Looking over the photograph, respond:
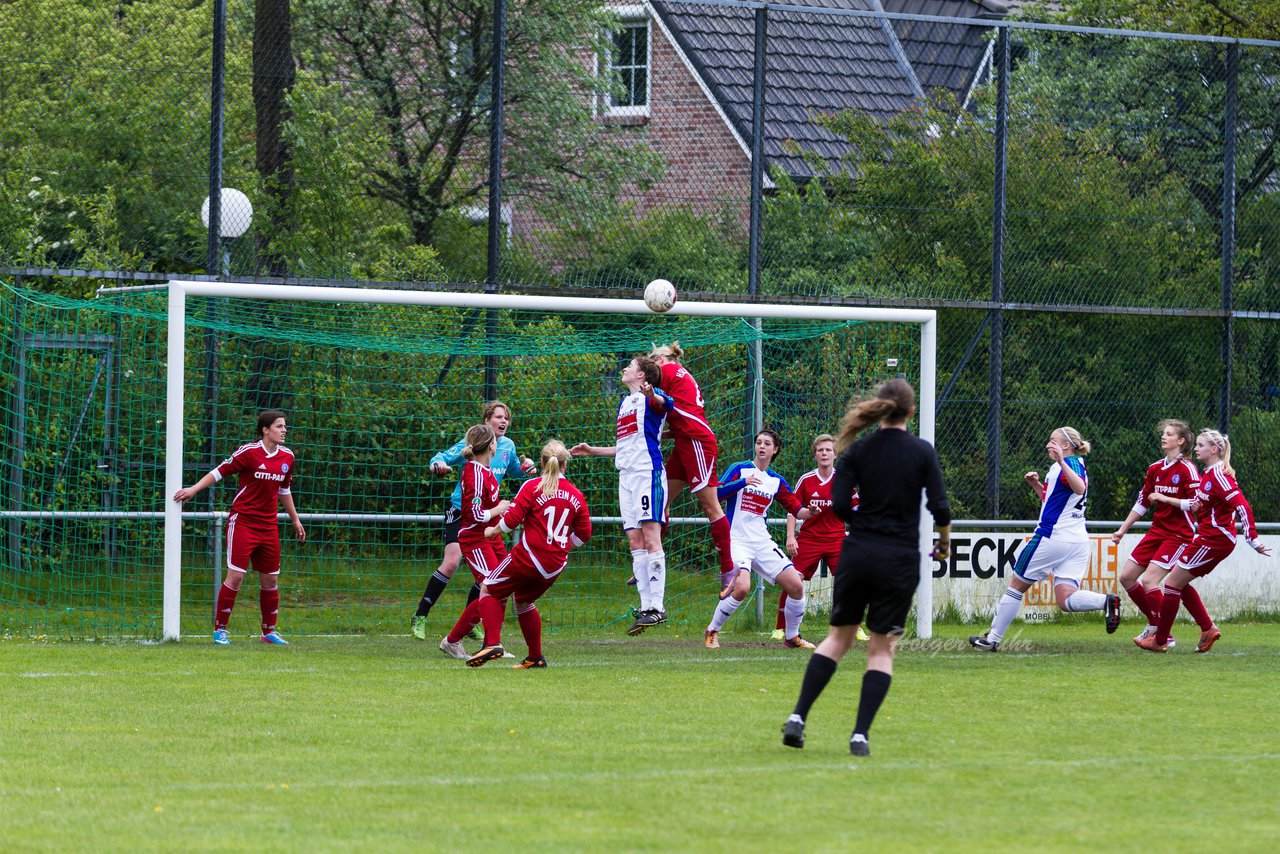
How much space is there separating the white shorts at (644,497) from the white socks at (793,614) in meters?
1.26

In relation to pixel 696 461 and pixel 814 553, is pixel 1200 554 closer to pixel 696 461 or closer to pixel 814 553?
pixel 814 553

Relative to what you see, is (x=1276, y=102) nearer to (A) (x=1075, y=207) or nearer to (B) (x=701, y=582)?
(A) (x=1075, y=207)

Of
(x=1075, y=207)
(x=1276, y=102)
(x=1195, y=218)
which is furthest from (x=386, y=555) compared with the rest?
(x=1276, y=102)

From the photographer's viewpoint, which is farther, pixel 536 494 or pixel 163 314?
pixel 163 314

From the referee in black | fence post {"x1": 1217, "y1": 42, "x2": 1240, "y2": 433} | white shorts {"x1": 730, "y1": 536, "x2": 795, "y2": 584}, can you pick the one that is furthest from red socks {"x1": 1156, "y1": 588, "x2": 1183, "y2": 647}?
the referee in black

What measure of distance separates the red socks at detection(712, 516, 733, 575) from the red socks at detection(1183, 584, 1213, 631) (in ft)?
12.5

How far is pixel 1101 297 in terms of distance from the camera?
17484mm

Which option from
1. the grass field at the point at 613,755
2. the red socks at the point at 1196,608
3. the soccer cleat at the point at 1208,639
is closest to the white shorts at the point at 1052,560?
the red socks at the point at 1196,608

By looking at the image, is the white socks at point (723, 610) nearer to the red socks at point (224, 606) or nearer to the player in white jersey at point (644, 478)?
the player in white jersey at point (644, 478)

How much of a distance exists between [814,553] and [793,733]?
20.5ft

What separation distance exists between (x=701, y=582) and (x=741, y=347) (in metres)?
2.30

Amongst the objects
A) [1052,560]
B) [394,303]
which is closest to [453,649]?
[394,303]

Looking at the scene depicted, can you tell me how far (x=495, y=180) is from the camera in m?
15.9

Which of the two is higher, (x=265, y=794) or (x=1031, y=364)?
(x=1031, y=364)
